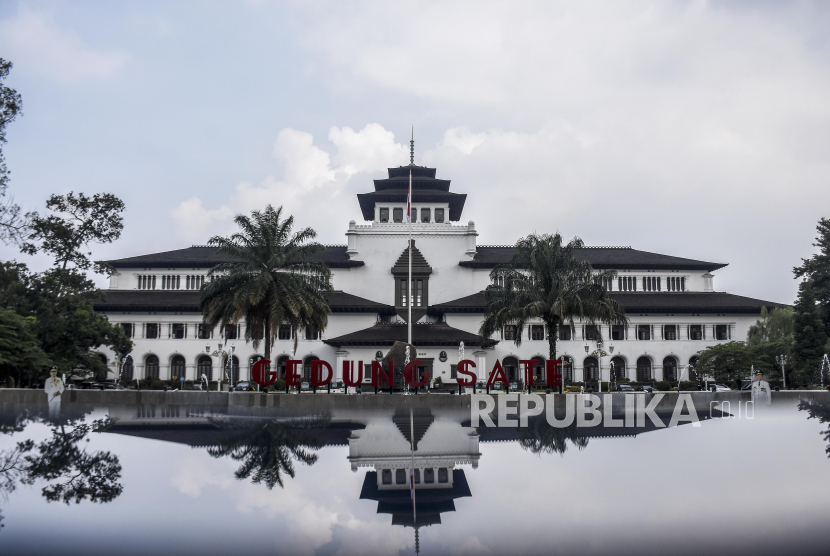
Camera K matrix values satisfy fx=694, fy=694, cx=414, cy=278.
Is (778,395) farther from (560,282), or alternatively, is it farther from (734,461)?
(734,461)

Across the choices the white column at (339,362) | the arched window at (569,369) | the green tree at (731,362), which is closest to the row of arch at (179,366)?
the white column at (339,362)

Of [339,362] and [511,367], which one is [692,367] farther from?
[339,362]

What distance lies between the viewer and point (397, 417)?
29.3 meters

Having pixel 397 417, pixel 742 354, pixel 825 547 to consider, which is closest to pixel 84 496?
pixel 825 547

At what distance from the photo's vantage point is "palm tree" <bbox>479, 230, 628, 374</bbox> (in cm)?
4009

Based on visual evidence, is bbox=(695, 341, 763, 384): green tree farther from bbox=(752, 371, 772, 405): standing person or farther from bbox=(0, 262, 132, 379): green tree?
bbox=(0, 262, 132, 379): green tree

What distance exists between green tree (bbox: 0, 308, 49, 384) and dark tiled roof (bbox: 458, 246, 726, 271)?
32781mm

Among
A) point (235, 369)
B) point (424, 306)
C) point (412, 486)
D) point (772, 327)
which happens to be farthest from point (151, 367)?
point (772, 327)

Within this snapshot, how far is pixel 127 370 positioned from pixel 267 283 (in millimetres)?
26015

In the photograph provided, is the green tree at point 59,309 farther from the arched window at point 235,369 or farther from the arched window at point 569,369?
the arched window at point 569,369

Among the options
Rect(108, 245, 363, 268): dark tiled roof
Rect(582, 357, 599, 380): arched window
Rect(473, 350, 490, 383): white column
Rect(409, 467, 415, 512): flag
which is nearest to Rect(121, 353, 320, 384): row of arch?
Rect(108, 245, 363, 268): dark tiled roof

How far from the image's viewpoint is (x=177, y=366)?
58500mm

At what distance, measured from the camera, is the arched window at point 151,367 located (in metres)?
58.3

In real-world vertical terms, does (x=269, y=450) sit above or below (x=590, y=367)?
below
